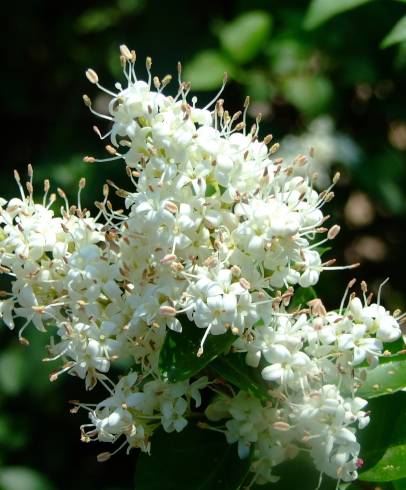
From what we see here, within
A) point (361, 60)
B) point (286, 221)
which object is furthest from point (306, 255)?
point (361, 60)

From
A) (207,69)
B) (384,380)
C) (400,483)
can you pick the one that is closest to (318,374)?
(384,380)

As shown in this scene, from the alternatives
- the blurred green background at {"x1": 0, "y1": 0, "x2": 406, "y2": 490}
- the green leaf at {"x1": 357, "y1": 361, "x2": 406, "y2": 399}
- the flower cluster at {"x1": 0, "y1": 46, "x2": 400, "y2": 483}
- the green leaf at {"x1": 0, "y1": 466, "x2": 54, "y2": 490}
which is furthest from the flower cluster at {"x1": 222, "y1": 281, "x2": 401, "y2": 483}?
the green leaf at {"x1": 0, "y1": 466, "x2": 54, "y2": 490}

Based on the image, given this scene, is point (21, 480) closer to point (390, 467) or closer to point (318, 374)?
point (390, 467)

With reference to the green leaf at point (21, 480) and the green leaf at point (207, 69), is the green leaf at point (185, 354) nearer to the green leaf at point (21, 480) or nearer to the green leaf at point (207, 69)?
the green leaf at point (207, 69)

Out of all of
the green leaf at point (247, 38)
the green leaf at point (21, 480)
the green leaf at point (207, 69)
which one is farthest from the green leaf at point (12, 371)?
the green leaf at point (247, 38)

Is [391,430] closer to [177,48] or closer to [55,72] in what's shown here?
[177,48]

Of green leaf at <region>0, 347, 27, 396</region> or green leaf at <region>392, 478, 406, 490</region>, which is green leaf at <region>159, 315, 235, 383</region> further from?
green leaf at <region>0, 347, 27, 396</region>
